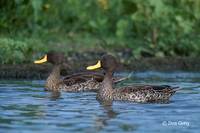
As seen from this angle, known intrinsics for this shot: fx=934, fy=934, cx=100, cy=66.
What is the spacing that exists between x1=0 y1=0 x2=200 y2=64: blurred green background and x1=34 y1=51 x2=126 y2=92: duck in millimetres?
1695

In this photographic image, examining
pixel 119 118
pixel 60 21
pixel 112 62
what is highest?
pixel 60 21

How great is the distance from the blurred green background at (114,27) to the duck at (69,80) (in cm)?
170

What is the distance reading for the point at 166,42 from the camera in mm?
20750

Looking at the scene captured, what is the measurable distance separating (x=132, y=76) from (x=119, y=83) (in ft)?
1.78

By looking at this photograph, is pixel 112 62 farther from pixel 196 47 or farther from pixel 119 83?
Answer: pixel 196 47

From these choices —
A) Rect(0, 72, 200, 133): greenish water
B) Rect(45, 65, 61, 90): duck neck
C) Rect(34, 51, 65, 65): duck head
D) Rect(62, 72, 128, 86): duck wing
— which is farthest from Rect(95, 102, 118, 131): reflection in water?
Rect(34, 51, 65, 65): duck head

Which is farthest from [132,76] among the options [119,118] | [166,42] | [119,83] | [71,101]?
[119,118]


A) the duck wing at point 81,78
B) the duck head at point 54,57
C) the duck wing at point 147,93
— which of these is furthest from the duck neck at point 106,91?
the duck head at point 54,57

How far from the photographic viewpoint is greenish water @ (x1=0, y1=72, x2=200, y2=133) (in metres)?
11.9

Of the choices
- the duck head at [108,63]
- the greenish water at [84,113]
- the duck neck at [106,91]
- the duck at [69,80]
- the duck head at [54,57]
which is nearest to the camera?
the greenish water at [84,113]

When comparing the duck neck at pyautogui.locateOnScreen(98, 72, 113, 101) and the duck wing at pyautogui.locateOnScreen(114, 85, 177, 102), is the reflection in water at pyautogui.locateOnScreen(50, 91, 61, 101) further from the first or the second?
the duck wing at pyautogui.locateOnScreen(114, 85, 177, 102)

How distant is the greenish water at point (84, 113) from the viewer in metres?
11.9

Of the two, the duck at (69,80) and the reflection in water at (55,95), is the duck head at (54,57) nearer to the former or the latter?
the duck at (69,80)

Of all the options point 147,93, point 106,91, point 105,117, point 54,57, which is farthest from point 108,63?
point 105,117
